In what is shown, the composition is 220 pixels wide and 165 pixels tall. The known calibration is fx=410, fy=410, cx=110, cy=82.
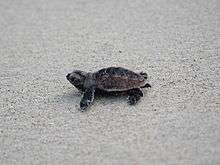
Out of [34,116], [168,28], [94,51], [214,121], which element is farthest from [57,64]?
[214,121]

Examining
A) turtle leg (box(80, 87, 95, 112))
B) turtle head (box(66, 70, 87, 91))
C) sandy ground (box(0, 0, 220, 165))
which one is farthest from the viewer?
turtle head (box(66, 70, 87, 91))

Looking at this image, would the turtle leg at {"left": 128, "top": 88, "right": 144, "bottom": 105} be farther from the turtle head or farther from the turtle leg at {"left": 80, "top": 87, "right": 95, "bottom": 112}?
the turtle head

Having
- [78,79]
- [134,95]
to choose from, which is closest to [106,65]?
[78,79]

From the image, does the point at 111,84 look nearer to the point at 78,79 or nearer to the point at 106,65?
the point at 78,79

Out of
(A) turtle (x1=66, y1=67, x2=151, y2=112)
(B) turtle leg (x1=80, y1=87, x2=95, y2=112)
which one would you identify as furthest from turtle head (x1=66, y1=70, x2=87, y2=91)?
(B) turtle leg (x1=80, y1=87, x2=95, y2=112)

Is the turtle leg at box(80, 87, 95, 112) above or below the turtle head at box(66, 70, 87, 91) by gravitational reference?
below


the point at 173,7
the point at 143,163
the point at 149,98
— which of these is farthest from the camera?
the point at 173,7

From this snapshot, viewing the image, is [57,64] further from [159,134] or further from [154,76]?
[159,134]
